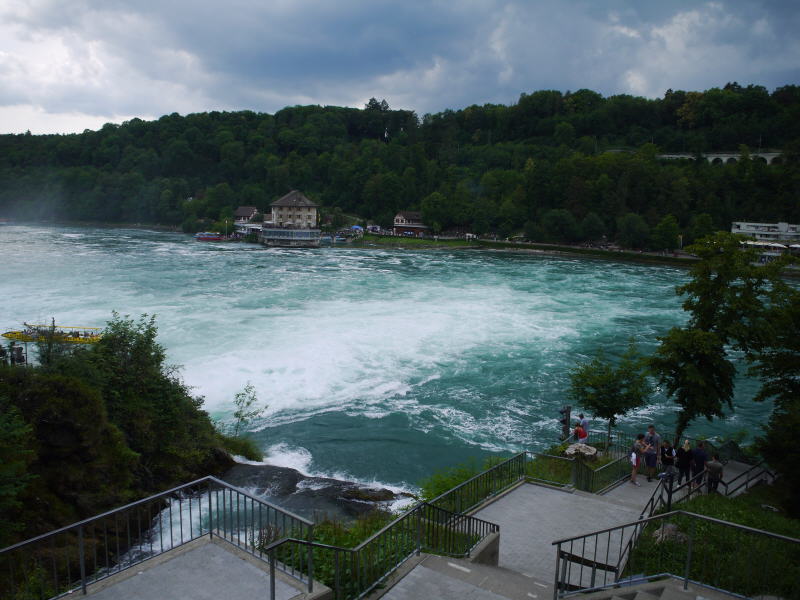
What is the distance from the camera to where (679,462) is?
12133 millimetres

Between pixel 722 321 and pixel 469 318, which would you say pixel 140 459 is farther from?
pixel 469 318

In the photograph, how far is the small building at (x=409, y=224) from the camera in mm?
103125

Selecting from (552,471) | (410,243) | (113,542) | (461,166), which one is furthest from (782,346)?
(461,166)

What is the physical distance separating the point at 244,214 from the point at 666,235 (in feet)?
236

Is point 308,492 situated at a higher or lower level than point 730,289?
lower

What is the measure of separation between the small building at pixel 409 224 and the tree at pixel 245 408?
8149 centimetres

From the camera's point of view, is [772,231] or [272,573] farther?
[772,231]

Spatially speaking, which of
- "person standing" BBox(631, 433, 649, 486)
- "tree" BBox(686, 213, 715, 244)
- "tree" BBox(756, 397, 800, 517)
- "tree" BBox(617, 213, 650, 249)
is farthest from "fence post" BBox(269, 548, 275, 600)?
"tree" BBox(686, 213, 715, 244)

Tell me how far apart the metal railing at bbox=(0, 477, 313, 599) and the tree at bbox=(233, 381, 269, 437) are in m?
5.91

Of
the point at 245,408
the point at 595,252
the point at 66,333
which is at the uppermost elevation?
the point at 595,252

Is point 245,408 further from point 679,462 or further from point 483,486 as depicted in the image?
point 679,462

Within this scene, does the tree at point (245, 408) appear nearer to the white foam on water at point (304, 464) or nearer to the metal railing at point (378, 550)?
the white foam on water at point (304, 464)

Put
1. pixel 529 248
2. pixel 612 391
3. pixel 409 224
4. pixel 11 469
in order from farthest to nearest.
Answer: pixel 409 224 → pixel 529 248 → pixel 612 391 → pixel 11 469

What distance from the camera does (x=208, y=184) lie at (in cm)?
13788
